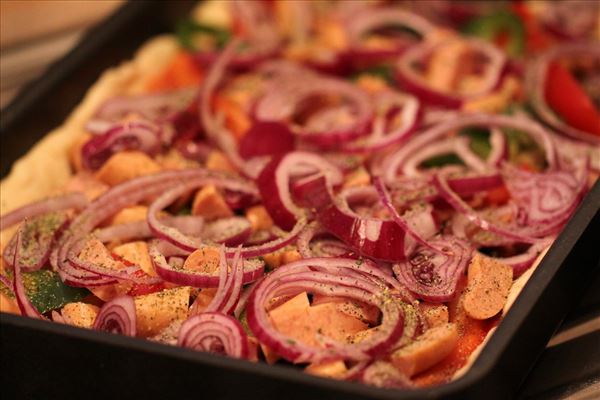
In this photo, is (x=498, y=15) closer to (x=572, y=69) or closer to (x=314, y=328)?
(x=572, y=69)

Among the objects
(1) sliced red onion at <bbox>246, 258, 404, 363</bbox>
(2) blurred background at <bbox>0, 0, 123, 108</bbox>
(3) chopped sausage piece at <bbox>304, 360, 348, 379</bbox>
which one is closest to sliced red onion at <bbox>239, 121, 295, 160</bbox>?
(1) sliced red onion at <bbox>246, 258, 404, 363</bbox>

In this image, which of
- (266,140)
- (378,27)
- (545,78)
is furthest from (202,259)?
(378,27)

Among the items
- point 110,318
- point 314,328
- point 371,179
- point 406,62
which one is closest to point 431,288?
point 314,328

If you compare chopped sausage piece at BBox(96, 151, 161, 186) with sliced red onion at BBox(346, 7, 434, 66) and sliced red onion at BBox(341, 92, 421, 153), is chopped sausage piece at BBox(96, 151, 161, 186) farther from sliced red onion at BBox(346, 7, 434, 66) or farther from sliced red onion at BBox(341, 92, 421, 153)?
sliced red onion at BBox(346, 7, 434, 66)

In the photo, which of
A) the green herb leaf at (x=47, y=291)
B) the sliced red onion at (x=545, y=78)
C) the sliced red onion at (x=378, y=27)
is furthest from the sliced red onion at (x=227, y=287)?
the sliced red onion at (x=378, y=27)

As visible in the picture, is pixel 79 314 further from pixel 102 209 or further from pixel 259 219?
pixel 259 219

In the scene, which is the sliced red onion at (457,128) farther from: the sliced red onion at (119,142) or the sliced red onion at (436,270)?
the sliced red onion at (119,142)
